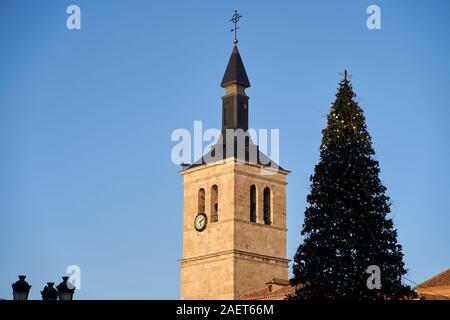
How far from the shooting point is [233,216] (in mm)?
74375

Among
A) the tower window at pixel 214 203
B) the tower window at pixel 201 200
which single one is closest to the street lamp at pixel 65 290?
the tower window at pixel 214 203

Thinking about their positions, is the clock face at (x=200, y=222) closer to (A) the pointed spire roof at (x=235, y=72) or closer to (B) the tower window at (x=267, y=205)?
(B) the tower window at (x=267, y=205)

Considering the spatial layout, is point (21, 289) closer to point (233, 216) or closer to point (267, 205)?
point (233, 216)

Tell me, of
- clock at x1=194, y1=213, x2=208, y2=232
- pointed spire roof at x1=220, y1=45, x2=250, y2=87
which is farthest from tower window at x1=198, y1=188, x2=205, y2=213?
pointed spire roof at x1=220, y1=45, x2=250, y2=87

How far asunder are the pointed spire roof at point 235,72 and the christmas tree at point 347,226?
118 feet

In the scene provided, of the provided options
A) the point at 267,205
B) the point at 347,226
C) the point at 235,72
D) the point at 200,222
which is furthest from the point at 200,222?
the point at 347,226

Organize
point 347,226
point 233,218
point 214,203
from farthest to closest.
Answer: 1. point 214,203
2. point 233,218
3. point 347,226

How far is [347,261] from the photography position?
38969mm

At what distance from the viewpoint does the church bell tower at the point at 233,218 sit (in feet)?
243

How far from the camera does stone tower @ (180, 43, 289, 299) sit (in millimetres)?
74000

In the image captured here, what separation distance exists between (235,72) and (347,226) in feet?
124
